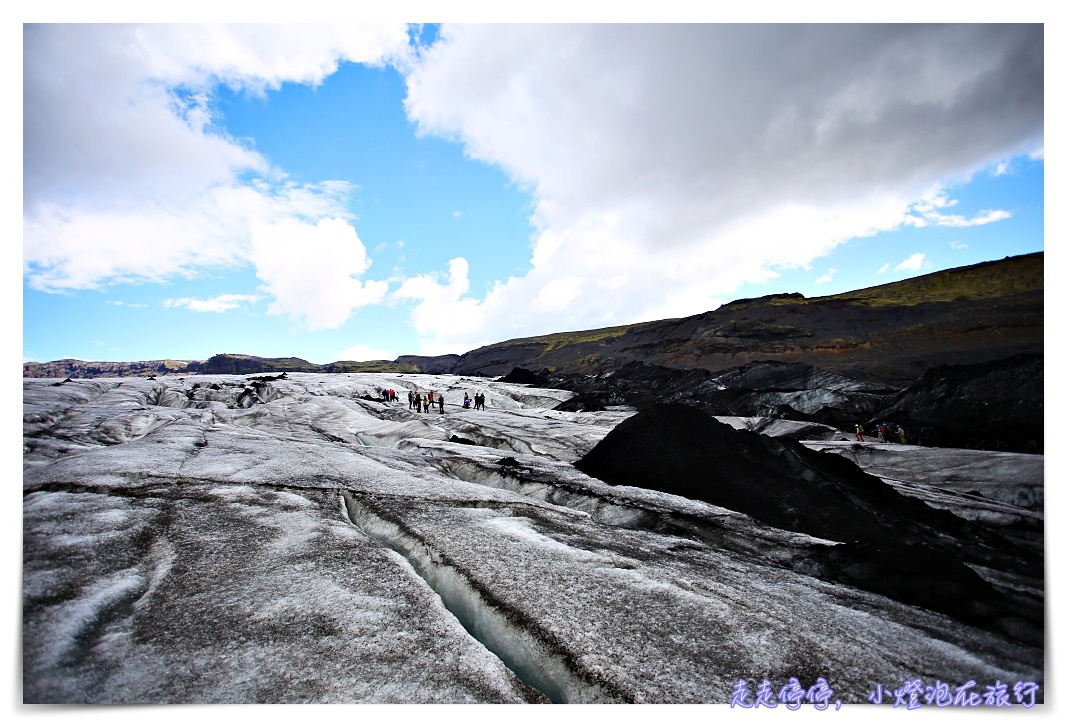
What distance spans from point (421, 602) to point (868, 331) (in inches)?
1640

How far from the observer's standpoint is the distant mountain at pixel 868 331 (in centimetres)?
610

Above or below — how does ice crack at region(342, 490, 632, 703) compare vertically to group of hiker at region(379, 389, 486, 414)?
below

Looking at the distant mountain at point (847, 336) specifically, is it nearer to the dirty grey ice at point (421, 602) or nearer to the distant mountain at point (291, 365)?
the distant mountain at point (291, 365)

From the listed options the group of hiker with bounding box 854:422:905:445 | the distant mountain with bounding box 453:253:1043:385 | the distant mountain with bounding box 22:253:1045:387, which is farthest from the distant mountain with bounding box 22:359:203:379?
the group of hiker with bounding box 854:422:905:445

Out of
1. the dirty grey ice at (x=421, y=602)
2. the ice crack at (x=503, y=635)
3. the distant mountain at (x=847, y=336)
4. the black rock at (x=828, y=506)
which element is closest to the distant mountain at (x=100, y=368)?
the distant mountain at (x=847, y=336)

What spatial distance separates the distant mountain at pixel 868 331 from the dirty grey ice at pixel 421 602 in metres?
2.54

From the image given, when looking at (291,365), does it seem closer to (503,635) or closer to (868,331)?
(868,331)

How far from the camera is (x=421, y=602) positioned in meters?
4.41

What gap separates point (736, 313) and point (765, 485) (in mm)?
52715

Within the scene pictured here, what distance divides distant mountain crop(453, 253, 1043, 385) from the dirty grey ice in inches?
99.9

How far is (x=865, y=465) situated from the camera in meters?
15.2

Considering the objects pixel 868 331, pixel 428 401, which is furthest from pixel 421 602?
pixel 868 331

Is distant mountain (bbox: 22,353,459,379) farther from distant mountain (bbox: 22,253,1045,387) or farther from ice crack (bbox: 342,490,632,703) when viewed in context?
ice crack (bbox: 342,490,632,703)

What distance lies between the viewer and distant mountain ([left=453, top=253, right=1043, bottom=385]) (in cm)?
610
